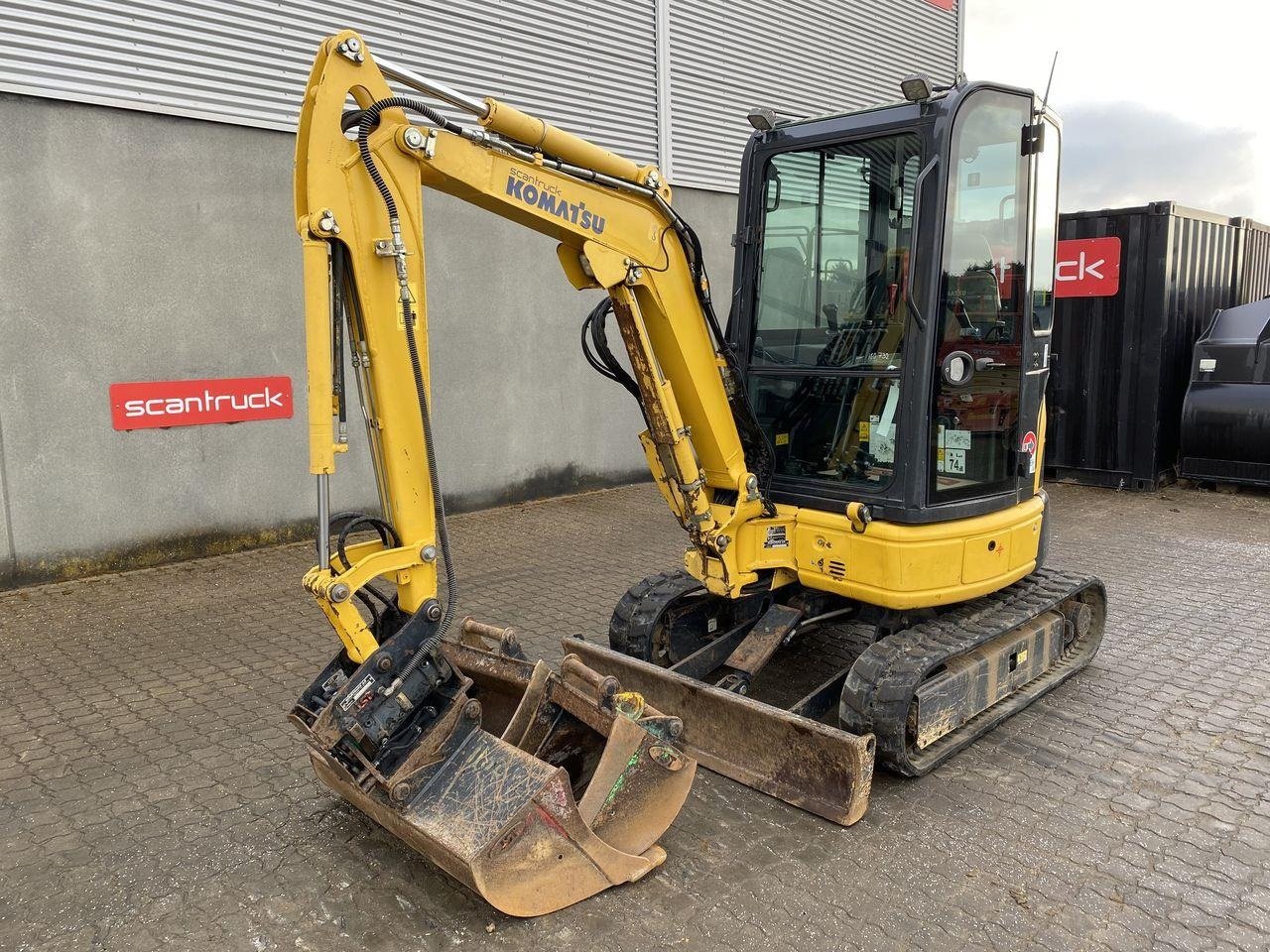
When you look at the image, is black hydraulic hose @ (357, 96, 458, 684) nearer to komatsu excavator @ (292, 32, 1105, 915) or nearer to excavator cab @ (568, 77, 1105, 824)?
komatsu excavator @ (292, 32, 1105, 915)

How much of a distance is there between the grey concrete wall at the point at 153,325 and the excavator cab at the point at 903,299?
5011 mm

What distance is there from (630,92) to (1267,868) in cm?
944

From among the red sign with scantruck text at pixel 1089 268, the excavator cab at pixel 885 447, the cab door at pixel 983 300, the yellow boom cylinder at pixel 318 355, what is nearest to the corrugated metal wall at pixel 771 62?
the red sign with scantruck text at pixel 1089 268

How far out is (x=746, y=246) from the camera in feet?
15.9

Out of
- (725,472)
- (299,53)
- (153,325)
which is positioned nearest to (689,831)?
(725,472)

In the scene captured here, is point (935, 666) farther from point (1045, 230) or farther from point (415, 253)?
point (415, 253)

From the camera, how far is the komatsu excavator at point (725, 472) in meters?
3.29

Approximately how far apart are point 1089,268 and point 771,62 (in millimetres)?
4610

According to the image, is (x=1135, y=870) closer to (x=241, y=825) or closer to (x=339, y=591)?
(x=339, y=591)

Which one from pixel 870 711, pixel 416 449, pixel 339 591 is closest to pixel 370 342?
pixel 416 449

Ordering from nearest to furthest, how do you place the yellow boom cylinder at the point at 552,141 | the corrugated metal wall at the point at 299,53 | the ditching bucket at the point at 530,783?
the ditching bucket at the point at 530,783
the yellow boom cylinder at the point at 552,141
the corrugated metal wall at the point at 299,53

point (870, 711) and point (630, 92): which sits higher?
point (630, 92)

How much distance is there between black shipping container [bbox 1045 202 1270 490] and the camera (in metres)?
10.7

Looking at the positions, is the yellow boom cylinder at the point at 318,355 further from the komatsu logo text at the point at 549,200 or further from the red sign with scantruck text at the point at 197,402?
the red sign with scantruck text at the point at 197,402
